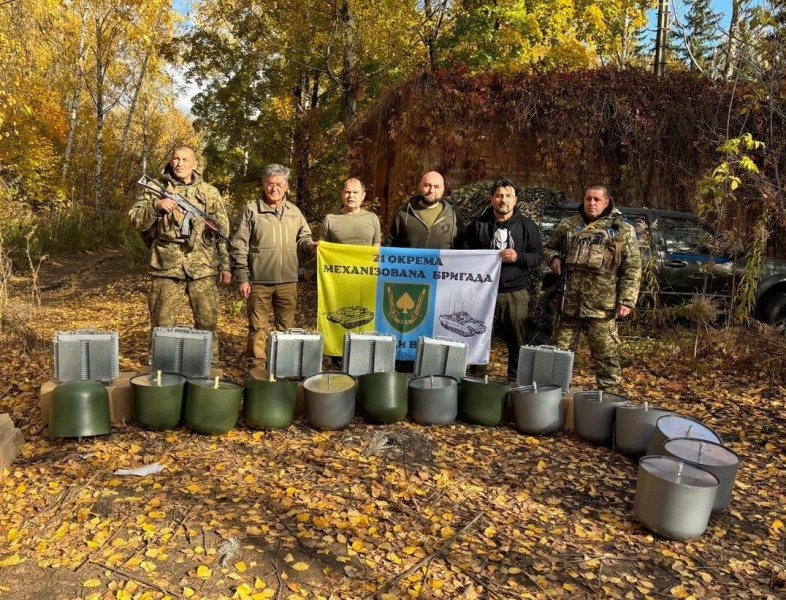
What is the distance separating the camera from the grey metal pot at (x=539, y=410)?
4266 millimetres

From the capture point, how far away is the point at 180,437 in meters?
3.96

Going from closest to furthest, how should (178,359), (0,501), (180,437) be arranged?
(0,501) < (180,437) < (178,359)

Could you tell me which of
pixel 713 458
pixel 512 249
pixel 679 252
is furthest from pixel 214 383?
pixel 679 252

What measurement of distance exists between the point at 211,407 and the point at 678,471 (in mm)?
2842

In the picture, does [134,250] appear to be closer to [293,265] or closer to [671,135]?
[293,265]

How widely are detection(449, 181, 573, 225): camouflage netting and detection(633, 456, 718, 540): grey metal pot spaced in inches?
187

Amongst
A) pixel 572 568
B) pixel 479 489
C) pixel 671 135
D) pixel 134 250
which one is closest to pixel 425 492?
pixel 479 489

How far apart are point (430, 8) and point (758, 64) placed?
834 cm

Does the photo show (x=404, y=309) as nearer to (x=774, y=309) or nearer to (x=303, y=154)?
(x=774, y=309)

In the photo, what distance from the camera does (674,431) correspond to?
11.9 feet

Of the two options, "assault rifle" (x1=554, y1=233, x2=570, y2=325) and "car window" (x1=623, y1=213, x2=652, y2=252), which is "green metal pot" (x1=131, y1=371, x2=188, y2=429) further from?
"car window" (x1=623, y1=213, x2=652, y2=252)

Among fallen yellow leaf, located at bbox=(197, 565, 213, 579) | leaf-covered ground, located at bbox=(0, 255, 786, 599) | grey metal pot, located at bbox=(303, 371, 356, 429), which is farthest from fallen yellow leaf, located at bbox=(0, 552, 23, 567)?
grey metal pot, located at bbox=(303, 371, 356, 429)

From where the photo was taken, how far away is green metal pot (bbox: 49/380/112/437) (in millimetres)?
3705

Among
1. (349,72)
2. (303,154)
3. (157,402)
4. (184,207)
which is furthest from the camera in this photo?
(303,154)
